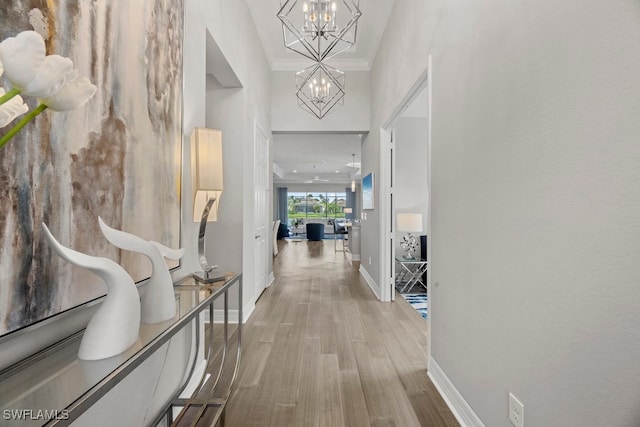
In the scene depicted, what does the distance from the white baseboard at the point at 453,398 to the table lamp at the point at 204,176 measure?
152cm

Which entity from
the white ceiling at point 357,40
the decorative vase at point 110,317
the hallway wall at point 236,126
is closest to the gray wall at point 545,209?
the decorative vase at point 110,317

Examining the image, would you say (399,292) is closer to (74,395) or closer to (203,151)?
(203,151)

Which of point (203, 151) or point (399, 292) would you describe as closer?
point (203, 151)

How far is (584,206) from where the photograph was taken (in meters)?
0.98

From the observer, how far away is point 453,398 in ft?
6.12

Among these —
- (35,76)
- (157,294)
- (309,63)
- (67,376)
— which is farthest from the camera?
(309,63)

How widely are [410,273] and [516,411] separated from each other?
12.0 ft

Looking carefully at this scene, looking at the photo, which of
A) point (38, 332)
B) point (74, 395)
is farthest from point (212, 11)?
point (74, 395)

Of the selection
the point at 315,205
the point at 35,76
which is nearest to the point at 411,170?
the point at 35,76

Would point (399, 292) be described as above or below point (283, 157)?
below

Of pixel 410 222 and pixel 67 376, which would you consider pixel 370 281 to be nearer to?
pixel 410 222

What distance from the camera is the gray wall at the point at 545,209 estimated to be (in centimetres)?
87

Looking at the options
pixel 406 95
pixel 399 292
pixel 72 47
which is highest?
pixel 406 95

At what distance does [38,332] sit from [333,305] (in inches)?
130
